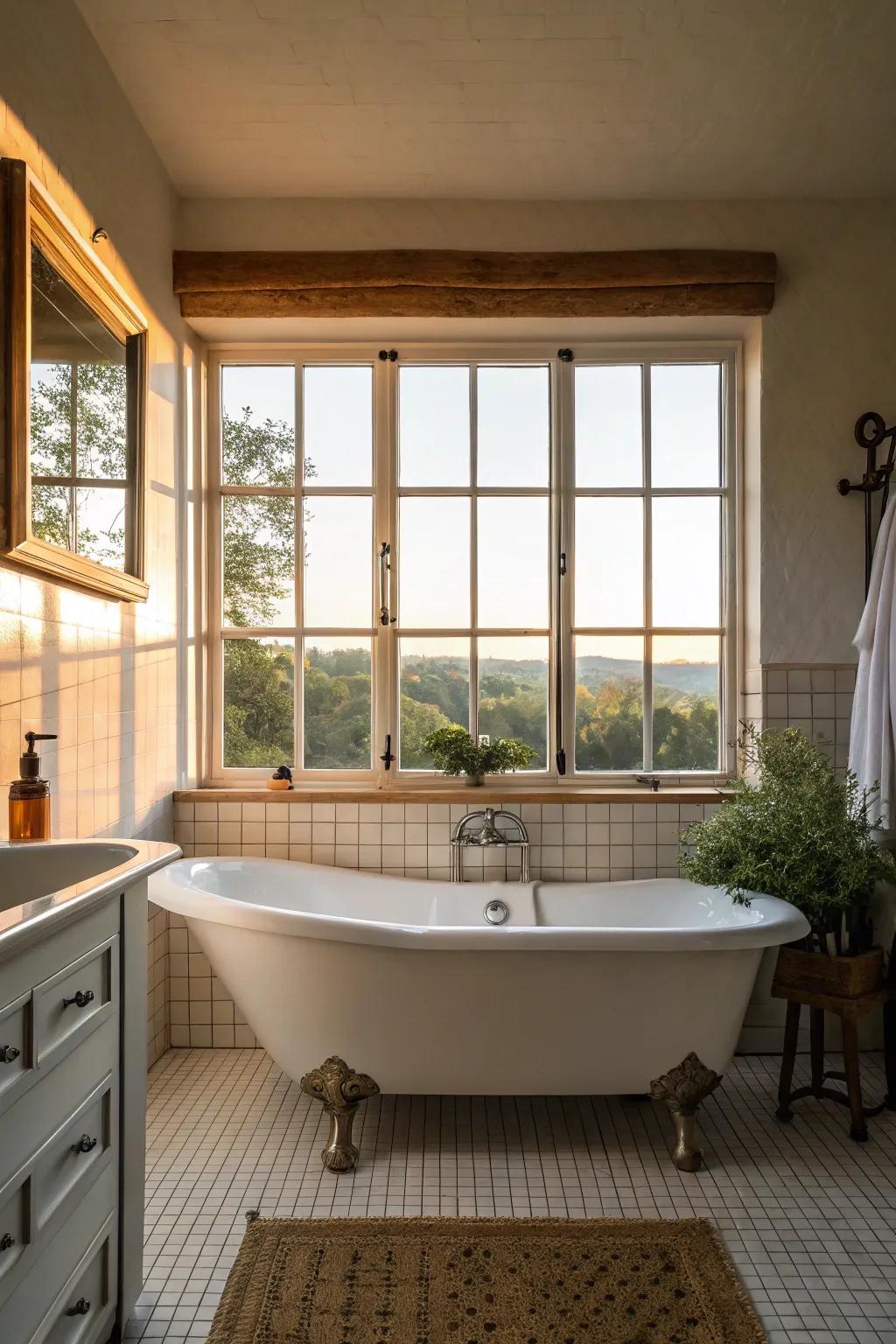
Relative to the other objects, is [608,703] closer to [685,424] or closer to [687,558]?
[687,558]

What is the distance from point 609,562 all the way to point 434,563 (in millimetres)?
663

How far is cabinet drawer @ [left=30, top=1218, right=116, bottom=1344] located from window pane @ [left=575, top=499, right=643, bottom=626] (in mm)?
2431

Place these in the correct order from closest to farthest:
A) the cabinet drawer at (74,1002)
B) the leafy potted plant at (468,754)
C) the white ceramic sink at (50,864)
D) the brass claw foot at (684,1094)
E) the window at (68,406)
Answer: the cabinet drawer at (74,1002) → the white ceramic sink at (50,864) → the window at (68,406) → the brass claw foot at (684,1094) → the leafy potted plant at (468,754)

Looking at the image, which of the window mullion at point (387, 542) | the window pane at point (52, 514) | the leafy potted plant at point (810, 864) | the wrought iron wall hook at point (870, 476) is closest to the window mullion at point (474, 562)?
the window mullion at point (387, 542)

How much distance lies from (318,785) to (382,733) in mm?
305

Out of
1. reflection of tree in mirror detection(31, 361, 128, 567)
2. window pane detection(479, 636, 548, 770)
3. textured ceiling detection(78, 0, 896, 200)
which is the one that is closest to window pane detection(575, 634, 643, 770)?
window pane detection(479, 636, 548, 770)

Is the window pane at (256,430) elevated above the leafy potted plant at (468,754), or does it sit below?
above

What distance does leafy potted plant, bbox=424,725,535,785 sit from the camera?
10.3 ft

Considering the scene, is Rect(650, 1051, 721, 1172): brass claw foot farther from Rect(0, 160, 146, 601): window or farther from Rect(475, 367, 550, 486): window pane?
Rect(475, 367, 550, 486): window pane

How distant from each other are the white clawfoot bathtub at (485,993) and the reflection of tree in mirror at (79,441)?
964mm

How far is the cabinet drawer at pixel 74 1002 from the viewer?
127 cm

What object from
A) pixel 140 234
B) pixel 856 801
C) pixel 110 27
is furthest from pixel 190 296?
pixel 856 801

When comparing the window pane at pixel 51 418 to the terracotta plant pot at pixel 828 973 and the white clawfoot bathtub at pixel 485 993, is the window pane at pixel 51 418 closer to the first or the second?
the white clawfoot bathtub at pixel 485 993

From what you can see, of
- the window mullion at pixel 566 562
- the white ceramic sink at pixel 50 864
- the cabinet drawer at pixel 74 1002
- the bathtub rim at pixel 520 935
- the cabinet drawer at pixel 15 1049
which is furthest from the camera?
the window mullion at pixel 566 562
